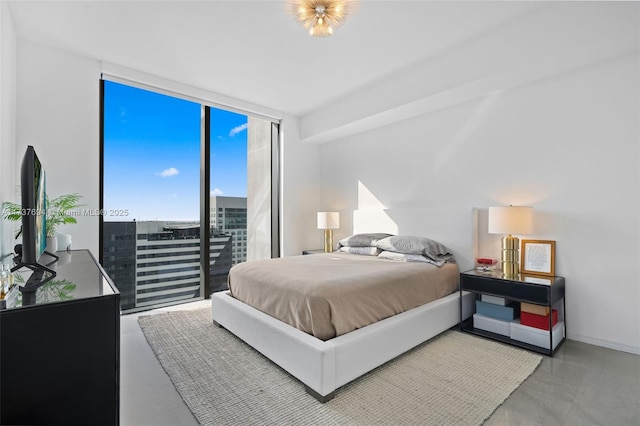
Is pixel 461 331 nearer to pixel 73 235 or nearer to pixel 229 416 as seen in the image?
pixel 229 416

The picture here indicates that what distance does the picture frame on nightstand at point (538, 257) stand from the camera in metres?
2.79

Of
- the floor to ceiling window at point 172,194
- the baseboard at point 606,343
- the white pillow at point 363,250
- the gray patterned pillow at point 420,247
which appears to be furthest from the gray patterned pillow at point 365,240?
the baseboard at point 606,343

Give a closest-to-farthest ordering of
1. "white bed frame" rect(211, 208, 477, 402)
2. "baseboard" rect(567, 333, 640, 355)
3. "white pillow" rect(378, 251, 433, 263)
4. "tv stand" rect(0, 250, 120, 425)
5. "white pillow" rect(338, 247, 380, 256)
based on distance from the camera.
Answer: "tv stand" rect(0, 250, 120, 425)
"white bed frame" rect(211, 208, 477, 402)
"baseboard" rect(567, 333, 640, 355)
"white pillow" rect(378, 251, 433, 263)
"white pillow" rect(338, 247, 380, 256)

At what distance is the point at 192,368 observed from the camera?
2.24 m

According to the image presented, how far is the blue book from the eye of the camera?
8.93 ft

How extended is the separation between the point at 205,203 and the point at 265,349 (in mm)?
2458

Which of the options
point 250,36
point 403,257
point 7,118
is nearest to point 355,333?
point 403,257

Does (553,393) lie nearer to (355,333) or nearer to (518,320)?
(518,320)

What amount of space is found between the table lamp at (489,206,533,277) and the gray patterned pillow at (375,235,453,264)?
0.57 m

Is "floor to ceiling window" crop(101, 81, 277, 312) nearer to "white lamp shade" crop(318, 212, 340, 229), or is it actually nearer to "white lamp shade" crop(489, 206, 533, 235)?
"white lamp shade" crop(318, 212, 340, 229)

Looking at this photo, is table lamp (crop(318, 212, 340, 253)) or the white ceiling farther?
table lamp (crop(318, 212, 340, 253))

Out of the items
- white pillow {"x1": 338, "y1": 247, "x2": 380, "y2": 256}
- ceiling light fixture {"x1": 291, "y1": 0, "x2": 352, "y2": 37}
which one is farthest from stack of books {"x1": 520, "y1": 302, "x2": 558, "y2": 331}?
ceiling light fixture {"x1": 291, "y1": 0, "x2": 352, "y2": 37}

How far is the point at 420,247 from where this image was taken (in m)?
3.22

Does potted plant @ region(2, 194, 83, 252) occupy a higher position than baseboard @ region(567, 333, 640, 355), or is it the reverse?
potted plant @ region(2, 194, 83, 252)
